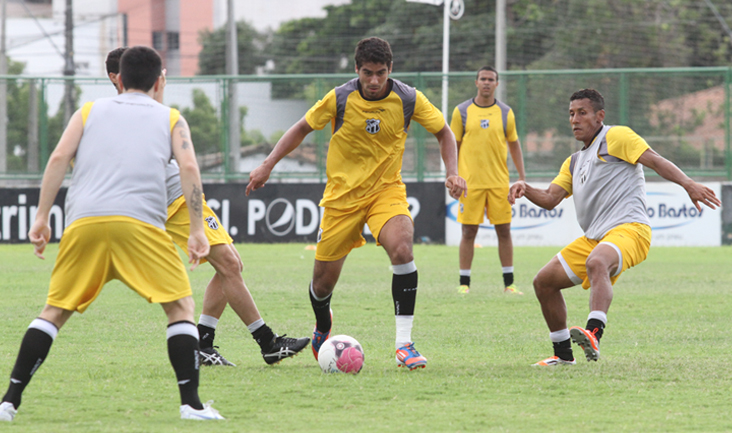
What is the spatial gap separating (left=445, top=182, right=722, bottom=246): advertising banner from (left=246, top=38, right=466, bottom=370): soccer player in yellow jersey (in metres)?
10.5

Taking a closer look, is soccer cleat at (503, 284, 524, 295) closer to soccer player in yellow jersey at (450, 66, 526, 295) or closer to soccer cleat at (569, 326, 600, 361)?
soccer player in yellow jersey at (450, 66, 526, 295)

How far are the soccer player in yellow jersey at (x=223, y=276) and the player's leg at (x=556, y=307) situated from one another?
66.6 inches

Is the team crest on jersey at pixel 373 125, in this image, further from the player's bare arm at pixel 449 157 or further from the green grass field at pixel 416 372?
the green grass field at pixel 416 372

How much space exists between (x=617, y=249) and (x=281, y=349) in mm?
2362

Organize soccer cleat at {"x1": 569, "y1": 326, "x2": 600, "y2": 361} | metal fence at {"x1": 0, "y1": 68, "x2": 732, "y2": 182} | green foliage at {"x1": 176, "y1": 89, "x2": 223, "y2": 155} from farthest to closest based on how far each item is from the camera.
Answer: green foliage at {"x1": 176, "y1": 89, "x2": 223, "y2": 155} → metal fence at {"x1": 0, "y1": 68, "x2": 732, "y2": 182} → soccer cleat at {"x1": 569, "y1": 326, "x2": 600, "y2": 361}

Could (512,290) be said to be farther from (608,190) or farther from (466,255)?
(608,190)

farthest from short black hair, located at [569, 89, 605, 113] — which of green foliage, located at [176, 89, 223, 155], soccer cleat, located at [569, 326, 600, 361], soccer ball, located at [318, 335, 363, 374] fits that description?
green foliage, located at [176, 89, 223, 155]

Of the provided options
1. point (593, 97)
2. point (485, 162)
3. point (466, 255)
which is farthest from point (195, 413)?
point (485, 162)

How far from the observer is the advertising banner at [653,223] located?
1648cm

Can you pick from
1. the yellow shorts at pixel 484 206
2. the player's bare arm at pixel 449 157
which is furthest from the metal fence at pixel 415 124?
the player's bare arm at pixel 449 157

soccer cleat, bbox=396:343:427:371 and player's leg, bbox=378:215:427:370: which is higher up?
player's leg, bbox=378:215:427:370

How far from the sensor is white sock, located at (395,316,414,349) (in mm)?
5852

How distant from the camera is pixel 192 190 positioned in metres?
4.32

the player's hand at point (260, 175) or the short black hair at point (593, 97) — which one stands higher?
the short black hair at point (593, 97)
